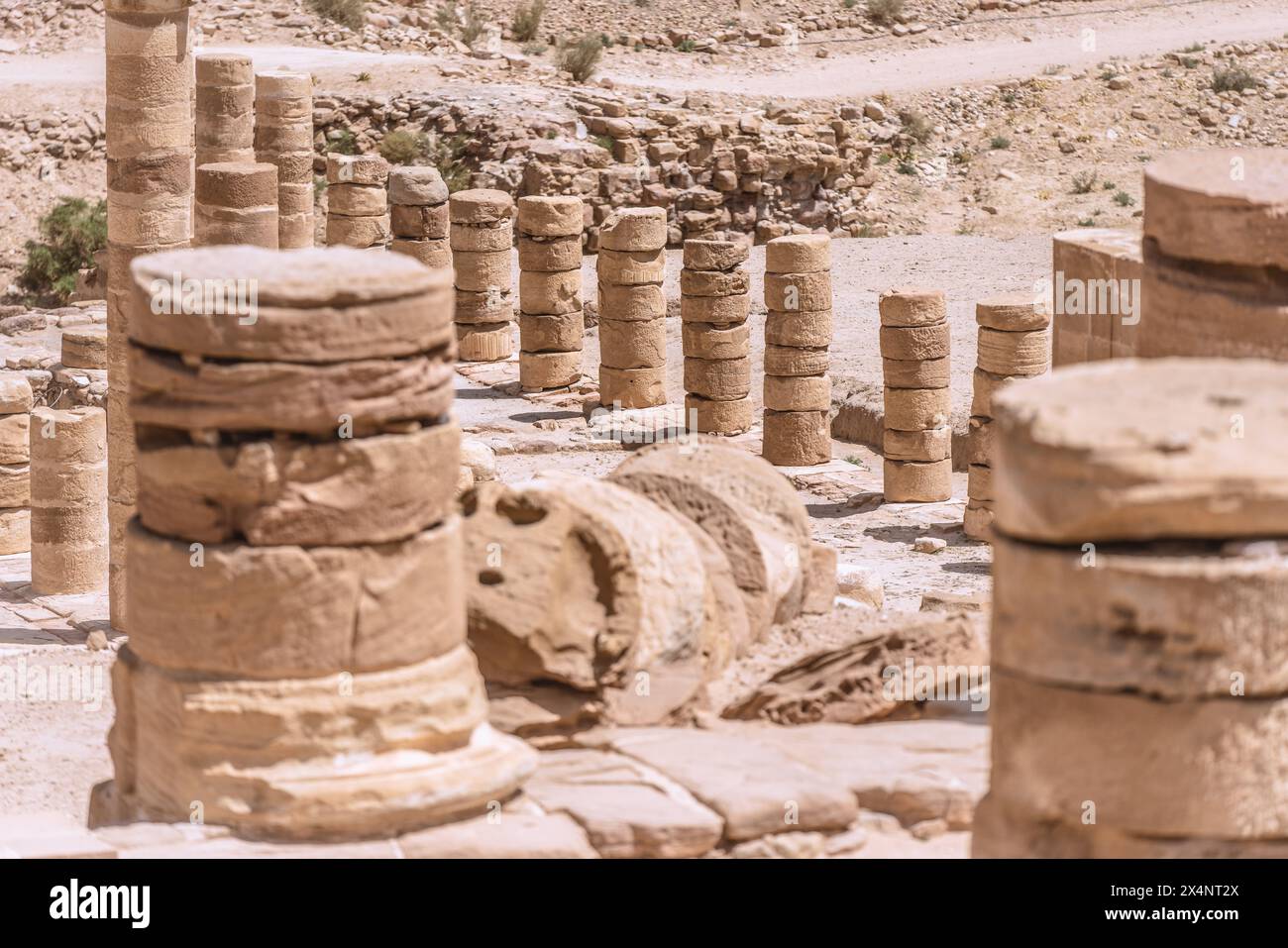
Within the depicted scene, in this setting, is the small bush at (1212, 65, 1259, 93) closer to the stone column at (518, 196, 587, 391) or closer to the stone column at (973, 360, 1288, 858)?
the stone column at (518, 196, 587, 391)

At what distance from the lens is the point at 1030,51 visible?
38.6m

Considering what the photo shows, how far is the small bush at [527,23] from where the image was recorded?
37.7 m

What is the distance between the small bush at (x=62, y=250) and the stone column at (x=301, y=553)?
20.5 meters

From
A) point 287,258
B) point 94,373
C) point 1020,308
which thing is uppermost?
point 287,258

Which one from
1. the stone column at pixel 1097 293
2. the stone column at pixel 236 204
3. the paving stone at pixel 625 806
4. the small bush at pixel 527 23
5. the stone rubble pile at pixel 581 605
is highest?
the small bush at pixel 527 23

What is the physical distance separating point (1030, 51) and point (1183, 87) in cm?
317

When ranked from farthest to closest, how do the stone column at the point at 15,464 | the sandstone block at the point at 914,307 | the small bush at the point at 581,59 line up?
1. the small bush at the point at 581,59
2. the sandstone block at the point at 914,307
3. the stone column at the point at 15,464

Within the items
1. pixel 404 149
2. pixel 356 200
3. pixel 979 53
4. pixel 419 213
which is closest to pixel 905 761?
pixel 419 213

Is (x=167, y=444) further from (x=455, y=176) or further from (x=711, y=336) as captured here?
(x=455, y=176)

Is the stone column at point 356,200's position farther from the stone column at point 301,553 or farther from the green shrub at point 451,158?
the stone column at point 301,553

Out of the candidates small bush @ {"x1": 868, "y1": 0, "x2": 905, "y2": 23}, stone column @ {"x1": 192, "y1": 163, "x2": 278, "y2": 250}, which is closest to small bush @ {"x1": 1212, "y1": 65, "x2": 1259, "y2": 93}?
small bush @ {"x1": 868, "y1": 0, "x2": 905, "y2": 23}

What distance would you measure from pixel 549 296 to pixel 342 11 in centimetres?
1287

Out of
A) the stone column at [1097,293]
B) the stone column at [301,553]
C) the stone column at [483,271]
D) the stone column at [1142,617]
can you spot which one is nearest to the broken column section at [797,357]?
the stone column at [483,271]
